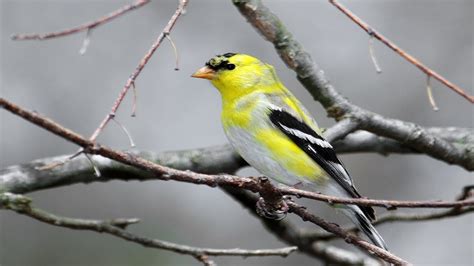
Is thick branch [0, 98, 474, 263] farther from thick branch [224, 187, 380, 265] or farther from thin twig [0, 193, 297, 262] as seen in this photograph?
thick branch [224, 187, 380, 265]

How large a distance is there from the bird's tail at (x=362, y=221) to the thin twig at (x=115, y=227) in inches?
14.9

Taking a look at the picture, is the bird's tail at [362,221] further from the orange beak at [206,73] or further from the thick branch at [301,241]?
the orange beak at [206,73]

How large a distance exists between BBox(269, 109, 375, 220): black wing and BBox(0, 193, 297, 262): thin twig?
562mm

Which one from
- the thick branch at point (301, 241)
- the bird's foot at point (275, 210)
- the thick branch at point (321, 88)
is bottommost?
the thick branch at point (301, 241)

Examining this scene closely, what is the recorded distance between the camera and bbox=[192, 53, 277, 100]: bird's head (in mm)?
3389

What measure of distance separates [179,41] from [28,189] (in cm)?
560

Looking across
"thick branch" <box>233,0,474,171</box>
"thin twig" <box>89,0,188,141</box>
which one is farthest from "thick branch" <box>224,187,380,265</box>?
"thin twig" <box>89,0,188,141</box>

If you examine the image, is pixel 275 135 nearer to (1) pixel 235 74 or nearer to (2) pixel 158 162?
(1) pixel 235 74

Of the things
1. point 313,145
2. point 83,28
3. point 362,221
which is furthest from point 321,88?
point 83,28

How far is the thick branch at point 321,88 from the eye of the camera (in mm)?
3047

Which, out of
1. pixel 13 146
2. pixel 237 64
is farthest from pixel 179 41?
pixel 237 64

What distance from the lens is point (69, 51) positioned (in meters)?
7.93

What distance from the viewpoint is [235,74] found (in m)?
3.44

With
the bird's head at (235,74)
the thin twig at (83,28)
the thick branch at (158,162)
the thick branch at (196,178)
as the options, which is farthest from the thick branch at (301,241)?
the thin twig at (83,28)
